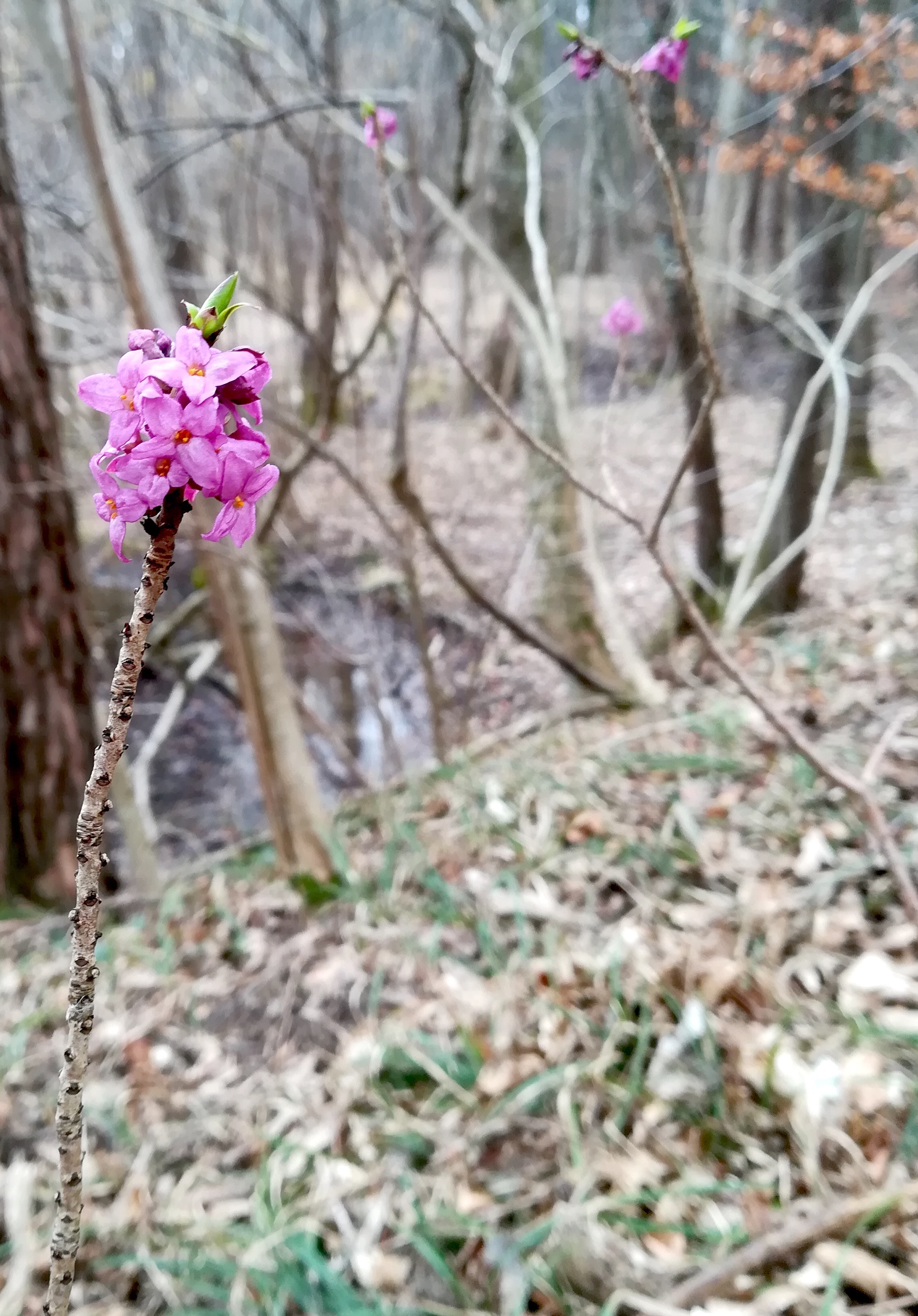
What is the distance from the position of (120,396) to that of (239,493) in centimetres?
12

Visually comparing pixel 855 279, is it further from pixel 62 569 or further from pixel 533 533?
pixel 62 569

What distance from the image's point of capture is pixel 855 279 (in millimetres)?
4398

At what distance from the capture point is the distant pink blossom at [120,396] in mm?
591

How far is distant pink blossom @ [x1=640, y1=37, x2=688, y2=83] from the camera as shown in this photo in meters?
1.57

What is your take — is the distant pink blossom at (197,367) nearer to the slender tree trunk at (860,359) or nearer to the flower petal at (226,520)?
the flower petal at (226,520)

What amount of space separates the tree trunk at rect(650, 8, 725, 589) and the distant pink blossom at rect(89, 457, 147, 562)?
120 inches

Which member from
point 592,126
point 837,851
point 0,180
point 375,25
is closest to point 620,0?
point 592,126

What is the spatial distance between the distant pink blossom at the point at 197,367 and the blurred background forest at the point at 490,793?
106 cm

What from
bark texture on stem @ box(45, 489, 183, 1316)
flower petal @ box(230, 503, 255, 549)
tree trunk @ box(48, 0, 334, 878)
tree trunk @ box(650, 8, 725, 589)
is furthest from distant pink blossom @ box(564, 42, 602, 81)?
tree trunk @ box(650, 8, 725, 589)

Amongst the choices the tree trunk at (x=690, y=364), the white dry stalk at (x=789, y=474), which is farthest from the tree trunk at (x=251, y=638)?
the white dry stalk at (x=789, y=474)

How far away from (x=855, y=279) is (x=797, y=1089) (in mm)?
4377

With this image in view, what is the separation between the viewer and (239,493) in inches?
24.3

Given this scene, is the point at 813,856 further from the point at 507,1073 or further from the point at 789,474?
the point at 789,474

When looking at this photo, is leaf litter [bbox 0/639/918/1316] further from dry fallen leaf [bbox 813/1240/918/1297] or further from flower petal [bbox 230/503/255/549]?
flower petal [bbox 230/503/255/549]
